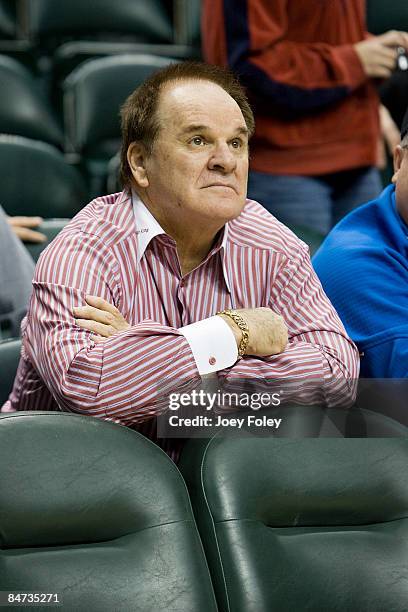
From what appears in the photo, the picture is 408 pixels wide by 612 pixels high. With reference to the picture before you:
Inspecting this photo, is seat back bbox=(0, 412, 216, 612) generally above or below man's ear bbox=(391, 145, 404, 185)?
below

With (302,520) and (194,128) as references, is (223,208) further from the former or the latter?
(302,520)

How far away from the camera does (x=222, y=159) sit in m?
1.24

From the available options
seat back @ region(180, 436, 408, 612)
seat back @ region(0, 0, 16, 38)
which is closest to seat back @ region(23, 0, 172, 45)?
seat back @ region(0, 0, 16, 38)

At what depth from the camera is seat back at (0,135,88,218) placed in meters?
2.07

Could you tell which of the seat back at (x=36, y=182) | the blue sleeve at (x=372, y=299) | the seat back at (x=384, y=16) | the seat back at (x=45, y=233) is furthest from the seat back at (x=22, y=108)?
the blue sleeve at (x=372, y=299)

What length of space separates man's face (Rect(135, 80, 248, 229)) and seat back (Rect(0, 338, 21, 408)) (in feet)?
0.97

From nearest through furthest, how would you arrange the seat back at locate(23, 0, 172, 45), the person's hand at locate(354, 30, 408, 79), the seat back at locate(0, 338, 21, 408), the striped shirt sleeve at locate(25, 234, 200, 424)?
the striped shirt sleeve at locate(25, 234, 200, 424) < the seat back at locate(0, 338, 21, 408) < the person's hand at locate(354, 30, 408, 79) < the seat back at locate(23, 0, 172, 45)

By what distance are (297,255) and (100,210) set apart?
0.89ft

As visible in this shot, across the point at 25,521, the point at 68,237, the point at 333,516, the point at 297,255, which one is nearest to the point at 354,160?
the point at 297,255

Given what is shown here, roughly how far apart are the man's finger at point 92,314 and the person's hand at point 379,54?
1.10 metres

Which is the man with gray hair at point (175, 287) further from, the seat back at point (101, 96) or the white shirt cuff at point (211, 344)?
the seat back at point (101, 96)

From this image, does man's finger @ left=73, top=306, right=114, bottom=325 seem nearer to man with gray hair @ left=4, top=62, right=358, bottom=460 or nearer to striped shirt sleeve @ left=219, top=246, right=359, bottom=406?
man with gray hair @ left=4, top=62, right=358, bottom=460

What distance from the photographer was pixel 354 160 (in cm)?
201

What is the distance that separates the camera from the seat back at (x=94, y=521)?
872mm
